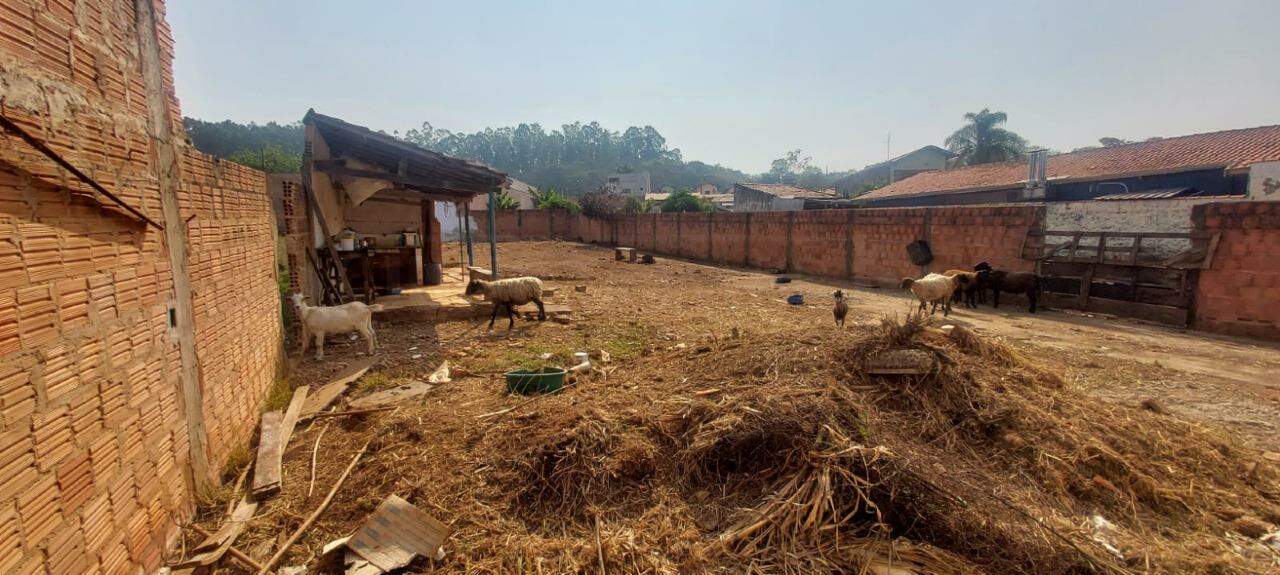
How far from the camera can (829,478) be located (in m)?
2.94

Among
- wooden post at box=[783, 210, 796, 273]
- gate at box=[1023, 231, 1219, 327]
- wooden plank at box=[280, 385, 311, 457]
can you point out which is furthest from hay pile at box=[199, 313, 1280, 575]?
wooden post at box=[783, 210, 796, 273]

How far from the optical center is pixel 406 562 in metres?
2.70

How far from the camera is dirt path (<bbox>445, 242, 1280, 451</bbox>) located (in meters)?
5.21

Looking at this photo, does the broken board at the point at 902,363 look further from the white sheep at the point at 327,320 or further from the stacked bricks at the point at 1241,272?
the stacked bricks at the point at 1241,272

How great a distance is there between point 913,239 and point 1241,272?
615 cm

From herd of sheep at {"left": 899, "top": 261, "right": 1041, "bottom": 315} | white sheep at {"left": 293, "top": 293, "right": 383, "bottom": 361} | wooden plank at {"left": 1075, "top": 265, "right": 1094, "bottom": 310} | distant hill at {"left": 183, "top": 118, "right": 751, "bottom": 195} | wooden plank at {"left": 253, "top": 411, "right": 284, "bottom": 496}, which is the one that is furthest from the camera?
distant hill at {"left": 183, "top": 118, "right": 751, "bottom": 195}

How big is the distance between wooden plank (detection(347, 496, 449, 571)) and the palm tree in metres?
40.4

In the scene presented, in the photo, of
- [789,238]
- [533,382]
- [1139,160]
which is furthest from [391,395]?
[1139,160]

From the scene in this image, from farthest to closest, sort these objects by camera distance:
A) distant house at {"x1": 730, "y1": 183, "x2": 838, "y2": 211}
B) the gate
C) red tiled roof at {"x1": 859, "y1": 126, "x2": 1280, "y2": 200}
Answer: distant house at {"x1": 730, "y1": 183, "x2": 838, "y2": 211}
red tiled roof at {"x1": 859, "y1": 126, "x2": 1280, "y2": 200}
the gate

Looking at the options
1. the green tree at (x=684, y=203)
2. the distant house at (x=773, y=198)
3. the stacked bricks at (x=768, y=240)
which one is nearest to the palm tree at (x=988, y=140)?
the distant house at (x=773, y=198)

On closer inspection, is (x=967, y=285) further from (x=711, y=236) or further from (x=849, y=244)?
(x=711, y=236)

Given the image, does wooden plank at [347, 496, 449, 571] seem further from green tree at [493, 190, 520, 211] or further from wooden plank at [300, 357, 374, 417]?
green tree at [493, 190, 520, 211]

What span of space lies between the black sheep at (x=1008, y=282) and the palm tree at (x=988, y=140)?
2869 centimetres

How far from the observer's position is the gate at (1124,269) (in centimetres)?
881
